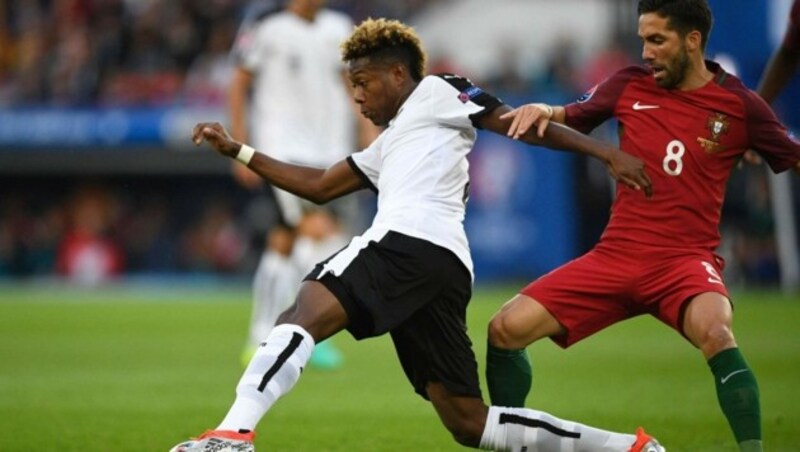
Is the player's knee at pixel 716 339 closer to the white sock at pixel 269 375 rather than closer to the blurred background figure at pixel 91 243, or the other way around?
the white sock at pixel 269 375

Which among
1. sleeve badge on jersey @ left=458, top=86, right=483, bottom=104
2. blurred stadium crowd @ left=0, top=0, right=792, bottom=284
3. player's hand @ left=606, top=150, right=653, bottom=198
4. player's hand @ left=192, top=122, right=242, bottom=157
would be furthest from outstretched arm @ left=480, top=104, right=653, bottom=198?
blurred stadium crowd @ left=0, top=0, right=792, bottom=284

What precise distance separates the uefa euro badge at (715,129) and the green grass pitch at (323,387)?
1.63 m

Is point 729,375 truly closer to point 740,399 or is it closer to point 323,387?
point 740,399

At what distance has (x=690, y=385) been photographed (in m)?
10.4

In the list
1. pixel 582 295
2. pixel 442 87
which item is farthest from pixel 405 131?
pixel 582 295

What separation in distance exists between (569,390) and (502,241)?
12.6 metres

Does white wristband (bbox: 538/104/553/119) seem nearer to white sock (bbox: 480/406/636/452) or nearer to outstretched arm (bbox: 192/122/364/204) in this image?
outstretched arm (bbox: 192/122/364/204)

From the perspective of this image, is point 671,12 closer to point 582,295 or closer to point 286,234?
point 582,295

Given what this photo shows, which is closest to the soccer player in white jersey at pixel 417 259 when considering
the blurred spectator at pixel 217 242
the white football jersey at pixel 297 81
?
the white football jersey at pixel 297 81

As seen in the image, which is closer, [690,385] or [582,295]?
[582,295]

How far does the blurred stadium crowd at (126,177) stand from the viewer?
25406 mm

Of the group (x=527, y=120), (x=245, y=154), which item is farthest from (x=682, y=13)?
(x=245, y=154)

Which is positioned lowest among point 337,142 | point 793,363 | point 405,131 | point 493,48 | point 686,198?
point 793,363

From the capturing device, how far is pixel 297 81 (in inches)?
473
